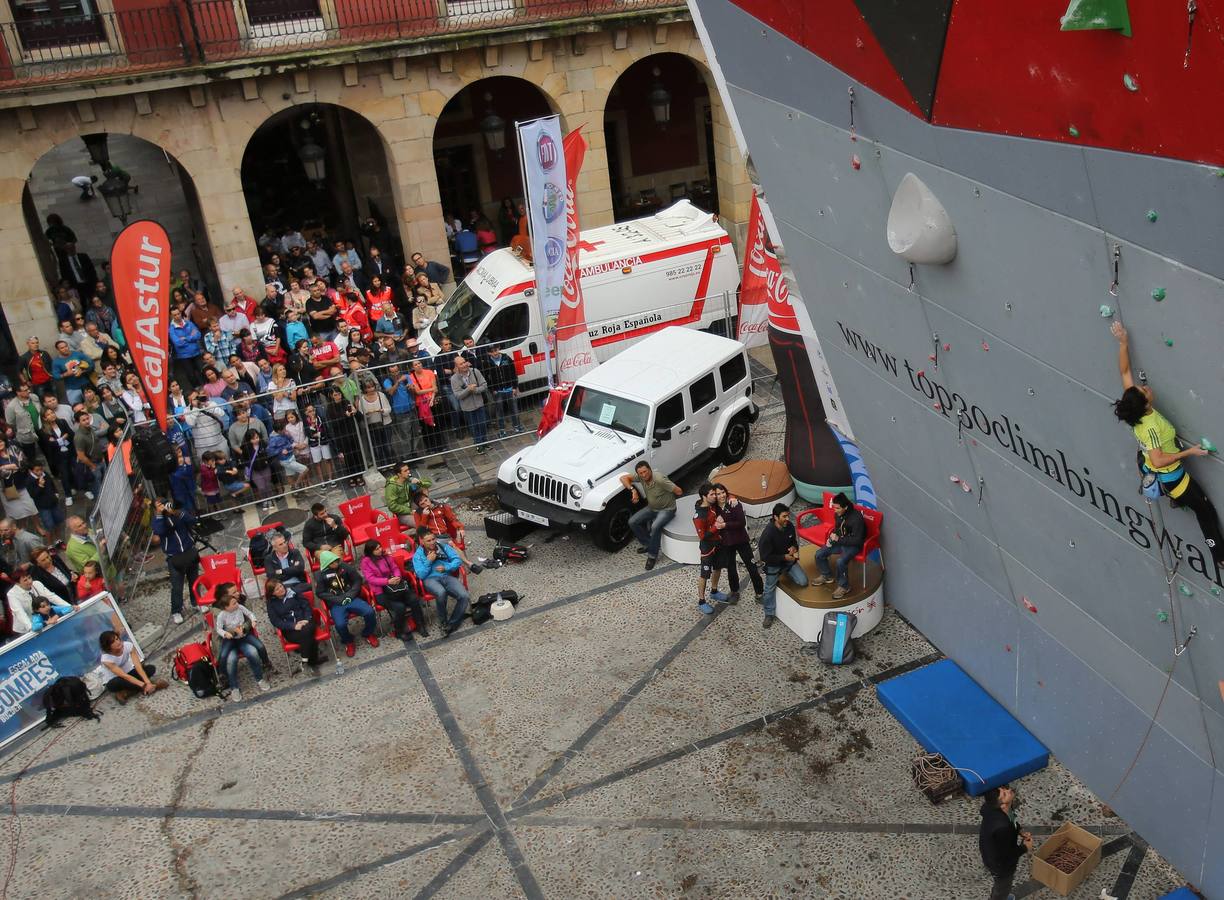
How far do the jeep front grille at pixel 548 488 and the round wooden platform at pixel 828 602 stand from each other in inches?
115

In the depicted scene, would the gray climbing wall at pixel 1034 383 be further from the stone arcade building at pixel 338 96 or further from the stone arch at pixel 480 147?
the stone arch at pixel 480 147

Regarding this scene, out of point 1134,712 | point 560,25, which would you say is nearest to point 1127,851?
point 1134,712

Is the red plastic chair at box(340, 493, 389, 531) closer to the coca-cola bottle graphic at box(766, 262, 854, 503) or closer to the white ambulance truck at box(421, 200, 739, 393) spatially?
the white ambulance truck at box(421, 200, 739, 393)

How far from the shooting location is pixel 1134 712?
838 centimetres

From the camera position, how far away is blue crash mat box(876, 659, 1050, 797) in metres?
9.49

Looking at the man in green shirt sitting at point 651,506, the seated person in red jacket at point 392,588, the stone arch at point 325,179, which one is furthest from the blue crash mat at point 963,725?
the stone arch at point 325,179

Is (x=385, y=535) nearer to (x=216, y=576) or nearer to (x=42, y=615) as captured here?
(x=216, y=576)

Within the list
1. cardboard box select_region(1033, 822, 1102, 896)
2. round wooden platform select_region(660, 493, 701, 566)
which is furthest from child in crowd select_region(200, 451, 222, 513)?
cardboard box select_region(1033, 822, 1102, 896)

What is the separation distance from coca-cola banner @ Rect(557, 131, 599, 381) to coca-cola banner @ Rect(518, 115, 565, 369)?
3.6 inches

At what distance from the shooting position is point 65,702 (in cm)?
1148

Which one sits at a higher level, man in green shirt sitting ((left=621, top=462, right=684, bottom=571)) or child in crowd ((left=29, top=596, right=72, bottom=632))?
child in crowd ((left=29, top=596, right=72, bottom=632))

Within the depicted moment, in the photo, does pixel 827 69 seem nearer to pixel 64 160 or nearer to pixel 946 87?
pixel 946 87

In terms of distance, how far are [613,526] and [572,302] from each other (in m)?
4.08

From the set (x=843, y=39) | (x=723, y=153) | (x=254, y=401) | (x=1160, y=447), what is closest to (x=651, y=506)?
(x=254, y=401)
